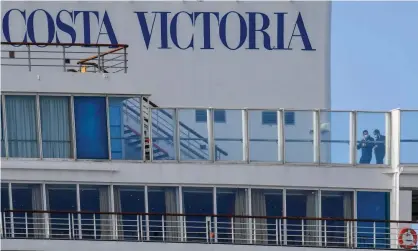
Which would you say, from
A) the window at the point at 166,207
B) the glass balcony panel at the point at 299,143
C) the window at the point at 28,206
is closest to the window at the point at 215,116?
the glass balcony panel at the point at 299,143

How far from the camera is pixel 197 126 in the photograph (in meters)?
16.3

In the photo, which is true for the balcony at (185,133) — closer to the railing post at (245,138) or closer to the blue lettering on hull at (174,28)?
the railing post at (245,138)

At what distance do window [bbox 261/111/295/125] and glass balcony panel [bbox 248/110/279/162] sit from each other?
0.10m

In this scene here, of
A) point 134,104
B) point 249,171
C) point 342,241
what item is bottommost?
point 342,241

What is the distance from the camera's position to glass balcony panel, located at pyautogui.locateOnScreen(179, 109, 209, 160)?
53.3 feet

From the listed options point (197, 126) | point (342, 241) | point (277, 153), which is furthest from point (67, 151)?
point (342, 241)

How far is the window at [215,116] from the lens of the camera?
16.3m

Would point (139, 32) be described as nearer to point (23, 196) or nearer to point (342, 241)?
point (23, 196)

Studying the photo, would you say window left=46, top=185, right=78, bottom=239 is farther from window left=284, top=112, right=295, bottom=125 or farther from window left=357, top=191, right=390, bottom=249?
window left=357, top=191, right=390, bottom=249

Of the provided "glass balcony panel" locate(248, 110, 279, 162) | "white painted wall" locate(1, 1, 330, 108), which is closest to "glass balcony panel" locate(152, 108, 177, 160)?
"glass balcony panel" locate(248, 110, 279, 162)

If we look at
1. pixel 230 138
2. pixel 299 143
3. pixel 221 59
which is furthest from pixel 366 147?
pixel 221 59

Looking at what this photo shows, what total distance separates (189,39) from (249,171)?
5436 millimetres

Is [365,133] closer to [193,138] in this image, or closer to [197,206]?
[193,138]

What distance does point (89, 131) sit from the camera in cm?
1614
